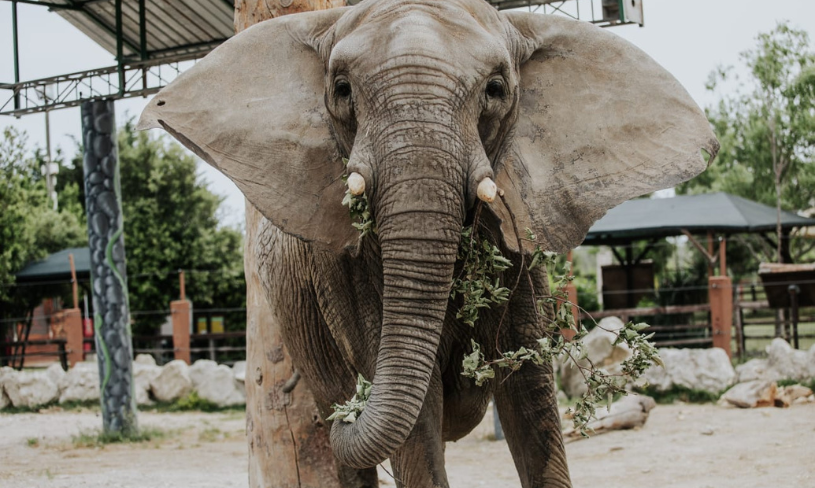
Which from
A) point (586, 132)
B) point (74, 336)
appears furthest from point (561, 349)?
point (74, 336)

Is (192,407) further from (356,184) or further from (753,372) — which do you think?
(356,184)

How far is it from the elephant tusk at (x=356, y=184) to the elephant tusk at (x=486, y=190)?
1.20 ft

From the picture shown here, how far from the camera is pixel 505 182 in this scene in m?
3.40

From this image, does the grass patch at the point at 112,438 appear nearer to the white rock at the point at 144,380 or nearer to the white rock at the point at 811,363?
the white rock at the point at 144,380

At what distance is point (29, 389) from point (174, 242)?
800cm

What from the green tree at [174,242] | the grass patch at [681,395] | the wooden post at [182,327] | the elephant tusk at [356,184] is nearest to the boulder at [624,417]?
the grass patch at [681,395]

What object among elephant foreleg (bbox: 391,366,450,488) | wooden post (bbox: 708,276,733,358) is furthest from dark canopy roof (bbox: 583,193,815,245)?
elephant foreleg (bbox: 391,366,450,488)

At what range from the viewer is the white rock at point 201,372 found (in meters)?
14.2

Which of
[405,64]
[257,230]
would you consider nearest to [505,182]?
[405,64]

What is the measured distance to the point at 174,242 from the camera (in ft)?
73.1

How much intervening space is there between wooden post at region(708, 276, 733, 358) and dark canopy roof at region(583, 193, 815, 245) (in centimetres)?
417

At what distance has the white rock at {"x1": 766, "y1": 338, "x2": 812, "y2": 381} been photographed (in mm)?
11880

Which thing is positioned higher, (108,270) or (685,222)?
(685,222)

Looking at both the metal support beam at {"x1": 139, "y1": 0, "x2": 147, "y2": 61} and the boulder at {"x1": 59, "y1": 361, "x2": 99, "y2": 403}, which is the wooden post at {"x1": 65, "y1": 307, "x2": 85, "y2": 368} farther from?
the metal support beam at {"x1": 139, "y1": 0, "x2": 147, "y2": 61}
